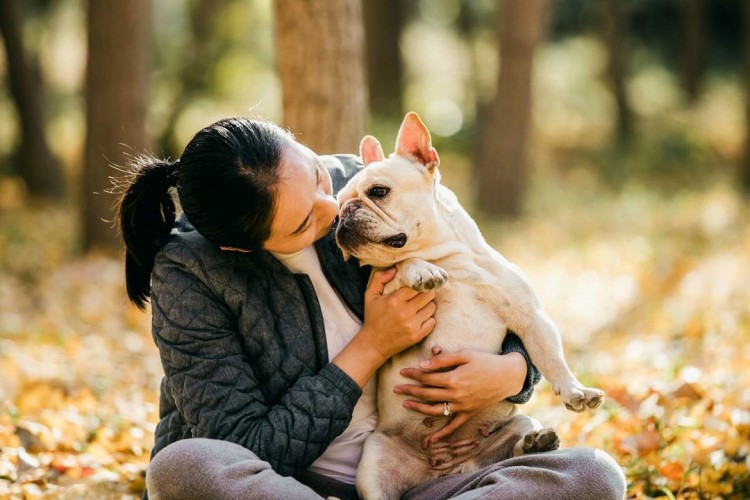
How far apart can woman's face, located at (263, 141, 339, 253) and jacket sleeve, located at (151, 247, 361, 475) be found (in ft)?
Answer: 1.08

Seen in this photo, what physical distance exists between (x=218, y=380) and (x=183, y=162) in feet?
2.57

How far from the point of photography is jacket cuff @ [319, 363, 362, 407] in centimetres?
297

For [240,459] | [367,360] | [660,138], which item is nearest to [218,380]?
[240,459]

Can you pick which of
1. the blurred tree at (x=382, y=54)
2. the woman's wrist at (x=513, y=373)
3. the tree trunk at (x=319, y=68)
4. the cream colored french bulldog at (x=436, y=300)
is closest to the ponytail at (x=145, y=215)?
the cream colored french bulldog at (x=436, y=300)

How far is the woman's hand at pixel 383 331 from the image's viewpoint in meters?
3.03

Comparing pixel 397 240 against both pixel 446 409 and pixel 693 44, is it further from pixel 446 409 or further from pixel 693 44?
pixel 693 44

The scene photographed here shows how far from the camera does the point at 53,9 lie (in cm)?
1571

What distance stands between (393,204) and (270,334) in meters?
0.72

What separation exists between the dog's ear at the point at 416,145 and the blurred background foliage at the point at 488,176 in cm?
65

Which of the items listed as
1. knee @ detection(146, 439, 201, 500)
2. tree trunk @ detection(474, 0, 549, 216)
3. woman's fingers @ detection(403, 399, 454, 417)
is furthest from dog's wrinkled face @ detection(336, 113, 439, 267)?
tree trunk @ detection(474, 0, 549, 216)

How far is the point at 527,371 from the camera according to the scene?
126 inches

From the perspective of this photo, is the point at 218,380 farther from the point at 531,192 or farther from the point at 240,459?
the point at 531,192

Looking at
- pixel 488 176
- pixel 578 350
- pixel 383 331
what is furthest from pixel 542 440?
pixel 488 176

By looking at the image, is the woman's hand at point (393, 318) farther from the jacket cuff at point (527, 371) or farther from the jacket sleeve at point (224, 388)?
the jacket cuff at point (527, 371)
